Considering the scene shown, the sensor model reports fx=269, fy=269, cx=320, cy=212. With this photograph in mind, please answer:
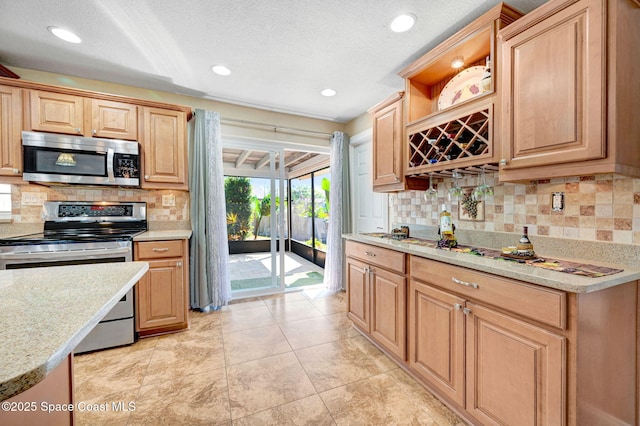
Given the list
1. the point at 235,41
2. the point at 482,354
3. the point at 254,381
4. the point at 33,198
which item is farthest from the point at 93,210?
the point at 482,354

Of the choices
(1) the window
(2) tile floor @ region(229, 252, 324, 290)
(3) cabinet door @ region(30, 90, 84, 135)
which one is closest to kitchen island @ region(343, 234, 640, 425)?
(2) tile floor @ region(229, 252, 324, 290)

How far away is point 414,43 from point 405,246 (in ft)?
5.13

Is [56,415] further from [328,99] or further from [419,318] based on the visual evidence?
[328,99]

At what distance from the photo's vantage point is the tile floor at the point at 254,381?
1575mm

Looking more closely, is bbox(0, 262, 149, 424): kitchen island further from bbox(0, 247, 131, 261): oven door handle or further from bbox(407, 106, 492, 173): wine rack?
bbox(407, 106, 492, 173): wine rack

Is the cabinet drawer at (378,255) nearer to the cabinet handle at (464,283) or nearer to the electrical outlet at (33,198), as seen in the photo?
the cabinet handle at (464,283)

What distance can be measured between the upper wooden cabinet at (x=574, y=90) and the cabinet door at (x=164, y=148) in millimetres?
2830

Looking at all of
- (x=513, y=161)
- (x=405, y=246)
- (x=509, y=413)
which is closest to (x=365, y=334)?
(x=405, y=246)

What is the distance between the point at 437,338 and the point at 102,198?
130 inches

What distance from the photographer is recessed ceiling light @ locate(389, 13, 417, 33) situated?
70.5 inches

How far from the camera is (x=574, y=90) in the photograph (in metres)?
1.31

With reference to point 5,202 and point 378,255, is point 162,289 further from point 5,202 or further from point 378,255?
point 378,255

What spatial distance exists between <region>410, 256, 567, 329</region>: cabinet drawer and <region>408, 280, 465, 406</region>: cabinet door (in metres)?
0.08

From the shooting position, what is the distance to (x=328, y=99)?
3.14 m
